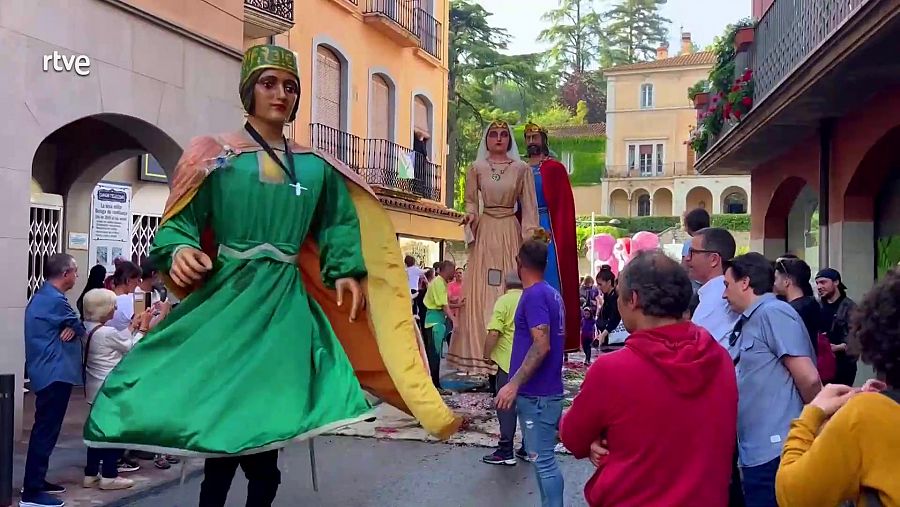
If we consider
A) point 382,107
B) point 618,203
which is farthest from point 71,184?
point 618,203

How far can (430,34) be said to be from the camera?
23.6 meters

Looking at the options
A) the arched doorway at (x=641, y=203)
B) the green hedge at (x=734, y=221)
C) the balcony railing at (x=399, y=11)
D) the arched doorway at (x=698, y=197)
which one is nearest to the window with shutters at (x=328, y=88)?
the balcony railing at (x=399, y=11)

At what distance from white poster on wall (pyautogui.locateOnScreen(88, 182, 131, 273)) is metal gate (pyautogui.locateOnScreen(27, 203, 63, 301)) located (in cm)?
52

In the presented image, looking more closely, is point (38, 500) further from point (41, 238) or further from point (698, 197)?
point (698, 197)

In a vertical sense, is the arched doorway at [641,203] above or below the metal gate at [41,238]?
above

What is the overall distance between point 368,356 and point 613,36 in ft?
202

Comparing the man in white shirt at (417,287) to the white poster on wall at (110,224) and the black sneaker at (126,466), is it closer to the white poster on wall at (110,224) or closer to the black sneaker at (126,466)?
the white poster on wall at (110,224)

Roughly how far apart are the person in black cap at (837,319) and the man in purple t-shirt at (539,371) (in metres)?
2.46

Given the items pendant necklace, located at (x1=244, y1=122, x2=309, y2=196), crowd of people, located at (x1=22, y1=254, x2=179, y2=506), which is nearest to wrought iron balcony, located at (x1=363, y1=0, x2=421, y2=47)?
crowd of people, located at (x1=22, y1=254, x2=179, y2=506)

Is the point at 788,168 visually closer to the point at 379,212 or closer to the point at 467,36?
the point at 379,212

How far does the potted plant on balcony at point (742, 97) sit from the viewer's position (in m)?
12.0

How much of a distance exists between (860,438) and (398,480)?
4638 mm

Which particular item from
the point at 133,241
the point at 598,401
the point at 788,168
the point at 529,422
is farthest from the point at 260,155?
the point at 788,168

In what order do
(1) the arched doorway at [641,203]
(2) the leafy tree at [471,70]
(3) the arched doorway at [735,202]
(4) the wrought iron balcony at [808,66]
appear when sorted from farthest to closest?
(1) the arched doorway at [641,203] < (3) the arched doorway at [735,202] < (2) the leafy tree at [471,70] < (4) the wrought iron balcony at [808,66]
